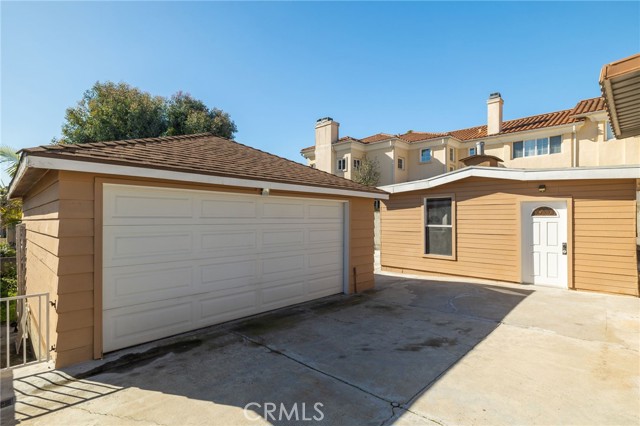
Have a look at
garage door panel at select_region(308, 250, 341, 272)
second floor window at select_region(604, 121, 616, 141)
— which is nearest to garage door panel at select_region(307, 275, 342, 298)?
garage door panel at select_region(308, 250, 341, 272)

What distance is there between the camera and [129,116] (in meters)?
18.6

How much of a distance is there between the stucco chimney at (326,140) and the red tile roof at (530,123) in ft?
3.03

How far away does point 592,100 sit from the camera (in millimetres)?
17516

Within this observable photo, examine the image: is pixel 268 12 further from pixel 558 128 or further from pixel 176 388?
pixel 558 128

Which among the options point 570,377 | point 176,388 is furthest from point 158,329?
point 570,377

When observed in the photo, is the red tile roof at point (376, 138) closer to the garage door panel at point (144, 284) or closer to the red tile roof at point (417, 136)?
the red tile roof at point (417, 136)

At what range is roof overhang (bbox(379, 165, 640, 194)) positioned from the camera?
6773mm

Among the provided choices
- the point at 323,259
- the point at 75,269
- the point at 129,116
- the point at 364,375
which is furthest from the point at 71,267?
the point at 129,116

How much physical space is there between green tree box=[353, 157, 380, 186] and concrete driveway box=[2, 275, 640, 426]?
16811 mm

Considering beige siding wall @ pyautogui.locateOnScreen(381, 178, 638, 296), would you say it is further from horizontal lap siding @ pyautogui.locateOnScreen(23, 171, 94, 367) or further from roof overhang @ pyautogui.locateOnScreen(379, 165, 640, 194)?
horizontal lap siding @ pyautogui.locateOnScreen(23, 171, 94, 367)

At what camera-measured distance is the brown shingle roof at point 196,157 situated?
3752 mm

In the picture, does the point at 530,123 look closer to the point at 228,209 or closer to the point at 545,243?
the point at 545,243

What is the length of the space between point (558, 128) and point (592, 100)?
3.22 meters

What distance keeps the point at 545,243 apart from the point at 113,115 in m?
22.4
